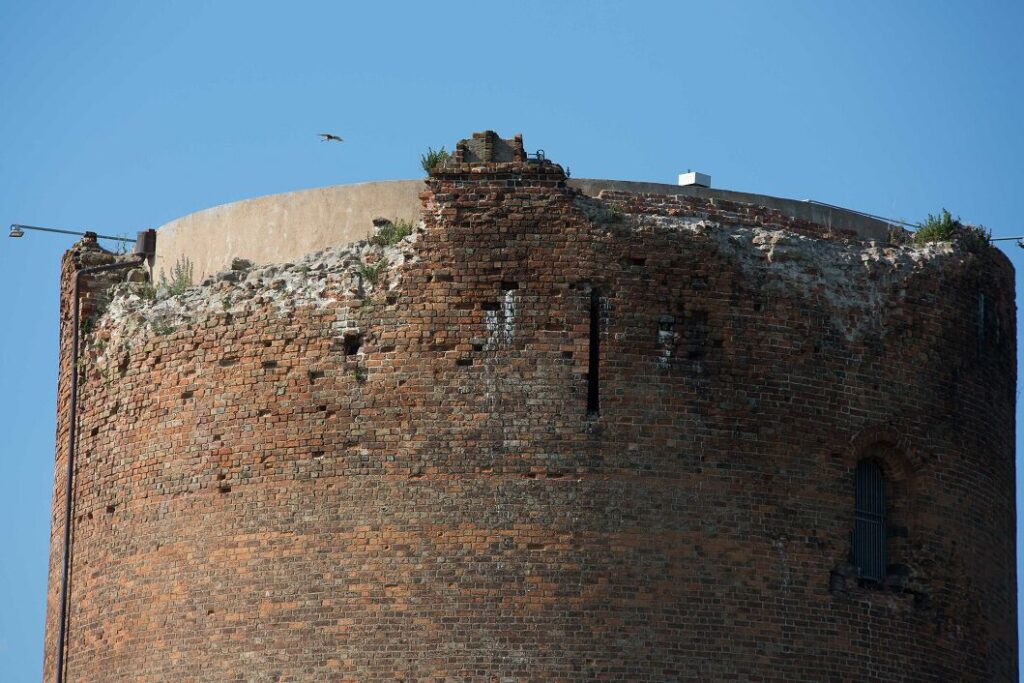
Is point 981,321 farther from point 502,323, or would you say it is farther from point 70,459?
point 70,459

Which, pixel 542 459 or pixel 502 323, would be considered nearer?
pixel 542 459

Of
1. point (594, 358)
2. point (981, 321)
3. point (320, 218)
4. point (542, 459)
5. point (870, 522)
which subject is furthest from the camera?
point (981, 321)

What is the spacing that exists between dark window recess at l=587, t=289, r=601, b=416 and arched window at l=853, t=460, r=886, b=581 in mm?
2682

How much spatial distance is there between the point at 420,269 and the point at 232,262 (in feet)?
7.28

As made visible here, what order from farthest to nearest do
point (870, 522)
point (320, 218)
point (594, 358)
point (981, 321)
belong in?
point (981, 321) < point (320, 218) < point (870, 522) < point (594, 358)

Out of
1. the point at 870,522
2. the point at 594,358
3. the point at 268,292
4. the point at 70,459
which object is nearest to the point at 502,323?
the point at 594,358

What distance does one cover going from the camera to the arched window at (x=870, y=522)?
2622cm

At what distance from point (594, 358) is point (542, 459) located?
1074 mm

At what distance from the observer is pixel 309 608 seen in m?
25.2

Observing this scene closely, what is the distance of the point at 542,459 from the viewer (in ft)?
83.0

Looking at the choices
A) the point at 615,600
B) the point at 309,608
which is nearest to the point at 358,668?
the point at 309,608

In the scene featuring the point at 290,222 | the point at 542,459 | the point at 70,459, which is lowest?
the point at 70,459

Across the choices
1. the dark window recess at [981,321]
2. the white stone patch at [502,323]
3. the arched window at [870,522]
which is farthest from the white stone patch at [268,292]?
the dark window recess at [981,321]

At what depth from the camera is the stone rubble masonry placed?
82.3ft
